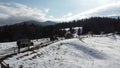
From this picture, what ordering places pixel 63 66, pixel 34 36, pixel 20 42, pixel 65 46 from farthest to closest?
pixel 34 36, pixel 20 42, pixel 65 46, pixel 63 66

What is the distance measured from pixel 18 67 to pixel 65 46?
19.5 m

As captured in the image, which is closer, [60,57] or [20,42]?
[60,57]

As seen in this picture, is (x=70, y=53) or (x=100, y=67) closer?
(x=100, y=67)

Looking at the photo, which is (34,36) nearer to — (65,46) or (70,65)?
(65,46)

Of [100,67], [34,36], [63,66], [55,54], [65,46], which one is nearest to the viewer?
[63,66]

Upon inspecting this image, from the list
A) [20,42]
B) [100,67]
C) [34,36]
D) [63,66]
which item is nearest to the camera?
[63,66]

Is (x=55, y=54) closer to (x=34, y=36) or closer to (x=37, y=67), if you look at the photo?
(x=37, y=67)

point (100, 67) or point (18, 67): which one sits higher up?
point (18, 67)

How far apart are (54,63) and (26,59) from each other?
15.8ft

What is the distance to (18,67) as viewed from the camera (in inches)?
1054

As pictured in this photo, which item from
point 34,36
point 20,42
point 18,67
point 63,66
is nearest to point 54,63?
point 63,66

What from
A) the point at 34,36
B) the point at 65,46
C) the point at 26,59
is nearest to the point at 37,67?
the point at 26,59

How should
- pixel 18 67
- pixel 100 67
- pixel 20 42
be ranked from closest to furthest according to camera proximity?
1. pixel 18 67
2. pixel 100 67
3. pixel 20 42

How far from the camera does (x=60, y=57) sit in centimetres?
3575
